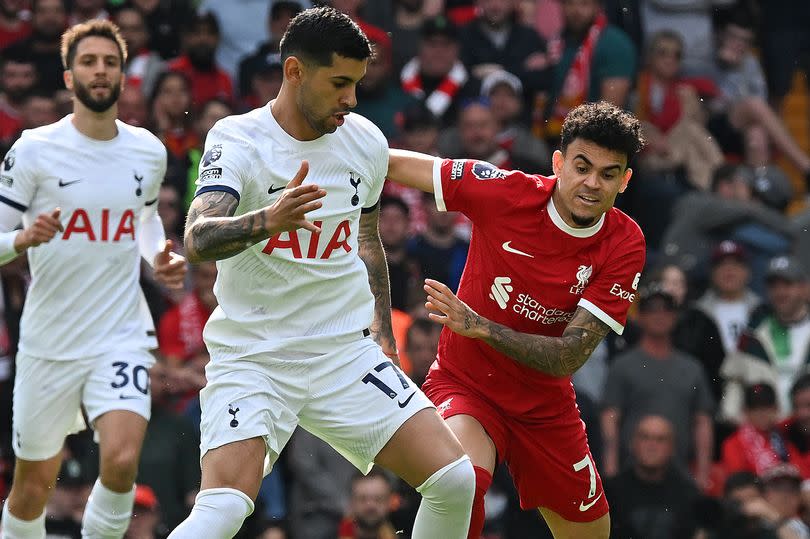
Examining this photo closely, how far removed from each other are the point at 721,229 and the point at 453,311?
6858 mm

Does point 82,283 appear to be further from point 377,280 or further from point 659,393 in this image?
point 659,393

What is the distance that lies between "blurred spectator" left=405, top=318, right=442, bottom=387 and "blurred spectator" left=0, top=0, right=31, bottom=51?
496 cm

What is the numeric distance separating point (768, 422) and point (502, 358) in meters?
4.95

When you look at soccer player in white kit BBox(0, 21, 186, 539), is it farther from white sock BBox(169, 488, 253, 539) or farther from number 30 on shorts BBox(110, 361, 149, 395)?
white sock BBox(169, 488, 253, 539)

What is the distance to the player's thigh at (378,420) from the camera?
24.0 feet

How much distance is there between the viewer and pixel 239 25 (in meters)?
14.9

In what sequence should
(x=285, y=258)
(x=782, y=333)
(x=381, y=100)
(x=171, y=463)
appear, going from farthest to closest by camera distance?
1. (x=381, y=100)
2. (x=782, y=333)
3. (x=171, y=463)
4. (x=285, y=258)

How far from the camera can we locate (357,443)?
24.1 feet

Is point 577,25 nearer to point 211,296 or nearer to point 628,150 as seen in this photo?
point 211,296

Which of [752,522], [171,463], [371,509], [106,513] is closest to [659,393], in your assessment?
[752,522]

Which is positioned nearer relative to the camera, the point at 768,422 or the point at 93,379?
the point at 93,379

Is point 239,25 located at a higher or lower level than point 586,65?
lower

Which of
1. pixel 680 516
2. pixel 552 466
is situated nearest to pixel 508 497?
pixel 680 516

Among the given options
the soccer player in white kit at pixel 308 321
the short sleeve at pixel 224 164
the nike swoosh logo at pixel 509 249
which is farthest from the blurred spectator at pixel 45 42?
the short sleeve at pixel 224 164
